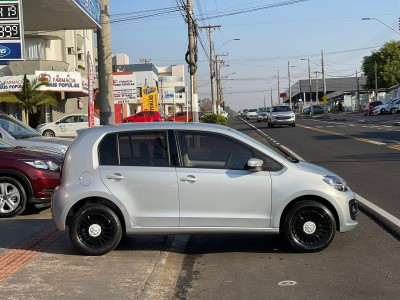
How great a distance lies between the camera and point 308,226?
271 inches

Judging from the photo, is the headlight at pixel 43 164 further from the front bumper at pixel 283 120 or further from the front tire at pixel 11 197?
the front bumper at pixel 283 120

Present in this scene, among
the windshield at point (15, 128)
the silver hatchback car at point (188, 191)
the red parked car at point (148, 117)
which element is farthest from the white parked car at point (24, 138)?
the red parked car at point (148, 117)

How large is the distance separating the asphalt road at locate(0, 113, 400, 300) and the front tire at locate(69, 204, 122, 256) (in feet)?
0.45

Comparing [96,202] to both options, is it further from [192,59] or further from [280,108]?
[280,108]

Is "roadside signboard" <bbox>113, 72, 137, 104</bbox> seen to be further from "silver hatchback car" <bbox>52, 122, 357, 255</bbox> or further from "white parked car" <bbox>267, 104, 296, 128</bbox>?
"white parked car" <bbox>267, 104, 296, 128</bbox>

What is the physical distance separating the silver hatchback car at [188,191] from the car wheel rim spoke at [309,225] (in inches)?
0.5

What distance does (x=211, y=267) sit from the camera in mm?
6559

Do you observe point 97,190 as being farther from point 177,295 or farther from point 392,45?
point 392,45

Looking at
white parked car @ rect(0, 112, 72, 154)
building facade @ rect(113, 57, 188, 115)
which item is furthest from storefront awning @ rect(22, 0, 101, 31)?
building facade @ rect(113, 57, 188, 115)

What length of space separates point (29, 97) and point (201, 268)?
29354 millimetres

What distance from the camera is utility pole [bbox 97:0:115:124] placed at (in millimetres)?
17031

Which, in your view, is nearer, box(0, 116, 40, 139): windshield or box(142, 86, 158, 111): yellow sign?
box(0, 116, 40, 139): windshield

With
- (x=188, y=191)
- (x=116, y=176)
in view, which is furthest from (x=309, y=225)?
(x=116, y=176)

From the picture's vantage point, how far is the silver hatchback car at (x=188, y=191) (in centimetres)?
679
